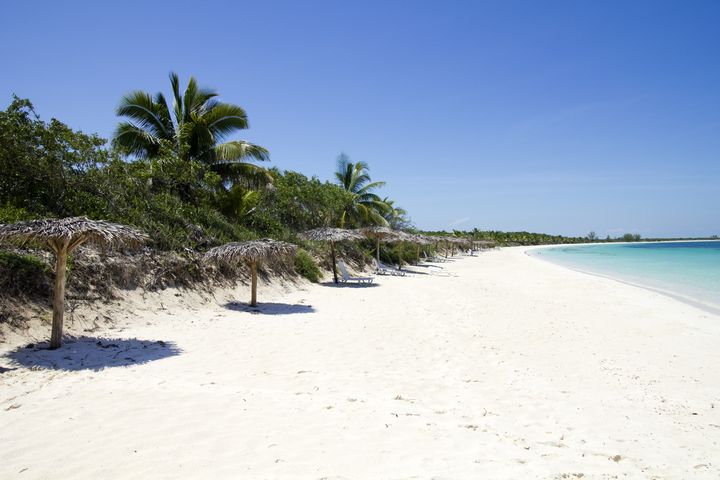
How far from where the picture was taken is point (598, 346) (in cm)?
613

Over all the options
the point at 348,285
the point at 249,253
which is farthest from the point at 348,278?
the point at 249,253

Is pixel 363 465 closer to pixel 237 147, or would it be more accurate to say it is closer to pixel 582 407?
pixel 582 407

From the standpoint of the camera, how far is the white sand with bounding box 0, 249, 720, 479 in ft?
9.23

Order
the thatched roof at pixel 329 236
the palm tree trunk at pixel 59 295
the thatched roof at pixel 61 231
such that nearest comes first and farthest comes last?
1. the thatched roof at pixel 61 231
2. the palm tree trunk at pixel 59 295
3. the thatched roof at pixel 329 236

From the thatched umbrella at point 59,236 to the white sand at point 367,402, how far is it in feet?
1.67

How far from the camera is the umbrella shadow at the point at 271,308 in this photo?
844 centimetres

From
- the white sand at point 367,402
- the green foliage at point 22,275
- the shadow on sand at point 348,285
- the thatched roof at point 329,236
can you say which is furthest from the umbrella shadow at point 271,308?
the thatched roof at point 329,236

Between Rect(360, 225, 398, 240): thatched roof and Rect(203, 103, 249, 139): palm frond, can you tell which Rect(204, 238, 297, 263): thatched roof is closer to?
Rect(203, 103, 249, 139): palm frond

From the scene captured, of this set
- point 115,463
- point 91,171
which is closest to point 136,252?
point 91,171

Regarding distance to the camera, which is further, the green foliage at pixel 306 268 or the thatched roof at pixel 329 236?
the thatched roof at pixel 329 236

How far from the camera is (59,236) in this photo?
487 cm

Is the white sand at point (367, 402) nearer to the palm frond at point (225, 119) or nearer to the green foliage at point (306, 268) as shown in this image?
the green foliage at point (306, 268)

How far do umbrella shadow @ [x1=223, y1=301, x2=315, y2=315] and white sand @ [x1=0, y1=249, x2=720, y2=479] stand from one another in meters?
0.93

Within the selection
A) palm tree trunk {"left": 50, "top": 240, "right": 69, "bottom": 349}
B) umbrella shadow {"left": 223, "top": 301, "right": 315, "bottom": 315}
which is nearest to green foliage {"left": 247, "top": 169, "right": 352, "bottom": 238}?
umbrella shadow {"left": 223, "top": 301, "right": 315, "bottom": 315}
